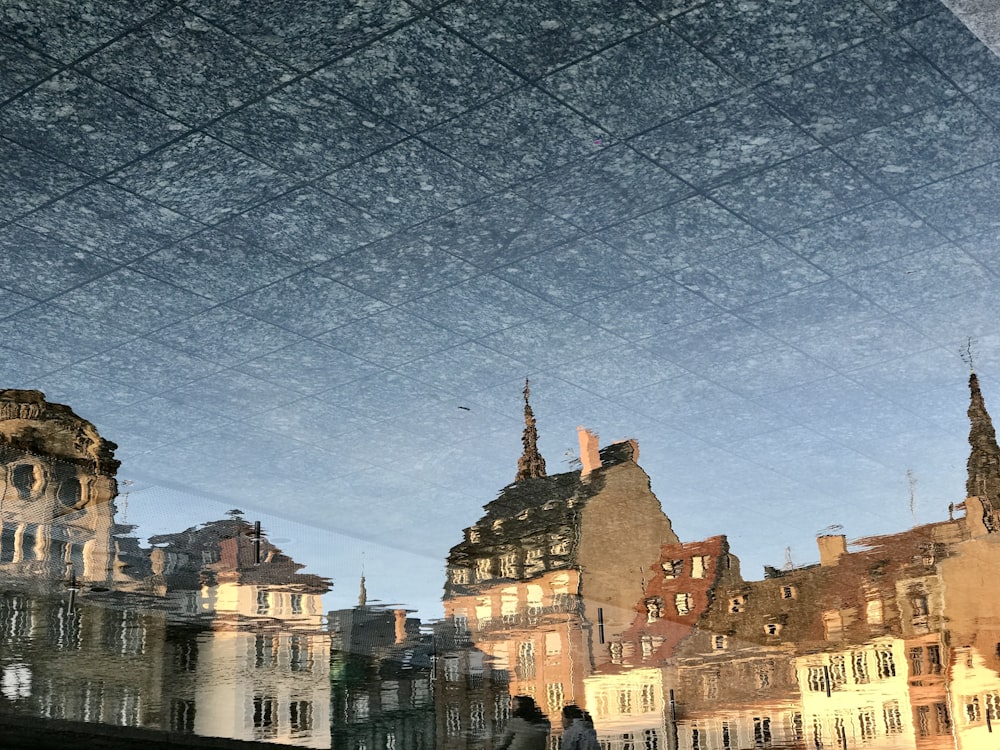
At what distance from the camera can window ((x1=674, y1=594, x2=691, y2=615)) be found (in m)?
5.12

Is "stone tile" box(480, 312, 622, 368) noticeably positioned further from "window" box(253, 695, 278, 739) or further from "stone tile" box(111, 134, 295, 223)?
"window" box(253, 695, 278, 739)

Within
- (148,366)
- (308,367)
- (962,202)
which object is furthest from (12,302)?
(962,202)

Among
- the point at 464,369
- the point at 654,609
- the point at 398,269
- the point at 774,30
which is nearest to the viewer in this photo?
the point at 774,30

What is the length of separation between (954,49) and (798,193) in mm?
864

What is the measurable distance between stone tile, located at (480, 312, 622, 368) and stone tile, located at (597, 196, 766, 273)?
665 millimetres

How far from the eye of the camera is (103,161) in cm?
348

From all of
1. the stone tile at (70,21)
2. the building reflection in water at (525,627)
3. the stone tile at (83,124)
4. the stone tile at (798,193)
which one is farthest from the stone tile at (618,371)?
the stone tile at (70,21)

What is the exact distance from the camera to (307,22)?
2842 millimetres

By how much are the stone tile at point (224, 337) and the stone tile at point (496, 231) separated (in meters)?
1.11

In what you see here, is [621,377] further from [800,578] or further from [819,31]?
[819,31]

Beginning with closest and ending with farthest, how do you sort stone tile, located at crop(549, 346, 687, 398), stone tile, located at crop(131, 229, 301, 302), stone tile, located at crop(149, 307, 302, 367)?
stone tile, located at crop(131, 229, 301, 302)
stone tile, located at crop(149, 307, 302, 367)
stone tile, located at crop(549, 346, 687, 398)

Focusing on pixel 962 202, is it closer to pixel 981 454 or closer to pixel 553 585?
pixel 981 454

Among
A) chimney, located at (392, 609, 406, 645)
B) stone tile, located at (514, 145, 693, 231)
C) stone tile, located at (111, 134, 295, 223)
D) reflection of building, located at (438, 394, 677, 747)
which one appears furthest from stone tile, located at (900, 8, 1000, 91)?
chimney, located at (392, 609, 406, 645)

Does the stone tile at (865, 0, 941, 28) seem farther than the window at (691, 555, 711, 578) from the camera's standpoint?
No
